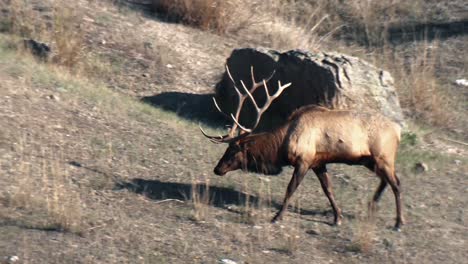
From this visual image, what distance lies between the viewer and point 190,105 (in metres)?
13.1

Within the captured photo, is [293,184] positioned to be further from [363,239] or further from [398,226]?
[398,226]

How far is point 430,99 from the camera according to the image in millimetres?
13766

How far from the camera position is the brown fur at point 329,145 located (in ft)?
30.0

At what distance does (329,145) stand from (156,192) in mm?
1822

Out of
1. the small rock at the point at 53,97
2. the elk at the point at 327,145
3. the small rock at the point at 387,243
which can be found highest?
Answer: the elk at the point at 327,145

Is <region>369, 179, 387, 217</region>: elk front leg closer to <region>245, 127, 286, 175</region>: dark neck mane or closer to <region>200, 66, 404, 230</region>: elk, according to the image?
<region>200, 66, 404, 230</region>: elk

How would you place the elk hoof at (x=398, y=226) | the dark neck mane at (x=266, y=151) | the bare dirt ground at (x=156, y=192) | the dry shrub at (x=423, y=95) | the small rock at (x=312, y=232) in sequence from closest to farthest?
the bare dirt ground at (x=156, y=192), the small rock at (x=312, y=232), the elk hoof at (x=398, y=226), the dark neck mane at (x=266, y=151), the dry shrub at (x=423, y=95)

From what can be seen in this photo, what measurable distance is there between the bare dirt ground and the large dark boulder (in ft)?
2.47

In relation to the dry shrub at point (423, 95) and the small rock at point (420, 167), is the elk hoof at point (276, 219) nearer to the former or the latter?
the small rock at point (420, 167)

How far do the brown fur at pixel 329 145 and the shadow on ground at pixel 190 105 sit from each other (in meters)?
3.25

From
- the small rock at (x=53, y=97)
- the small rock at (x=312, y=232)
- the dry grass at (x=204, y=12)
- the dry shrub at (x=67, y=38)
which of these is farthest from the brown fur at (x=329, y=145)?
the dry grass at (x=204, y=12)

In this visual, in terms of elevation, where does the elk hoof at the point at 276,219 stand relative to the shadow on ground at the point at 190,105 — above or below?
below

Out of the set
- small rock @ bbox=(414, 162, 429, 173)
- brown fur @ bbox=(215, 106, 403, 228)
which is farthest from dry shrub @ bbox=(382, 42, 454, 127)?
brown fur @ bbox=(215, 106, 403, 228)

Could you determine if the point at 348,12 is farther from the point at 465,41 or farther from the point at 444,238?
the point at 444,238
